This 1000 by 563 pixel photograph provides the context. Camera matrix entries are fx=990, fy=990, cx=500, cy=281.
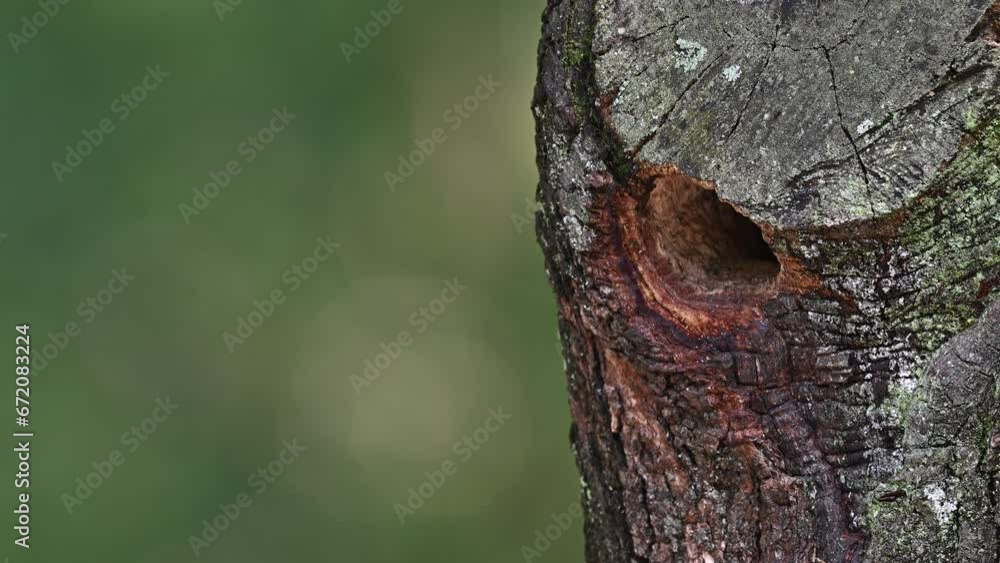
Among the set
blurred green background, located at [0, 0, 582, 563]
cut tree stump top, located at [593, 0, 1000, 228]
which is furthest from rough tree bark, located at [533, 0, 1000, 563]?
blurred green background, located at [0, 0, 582, 563]

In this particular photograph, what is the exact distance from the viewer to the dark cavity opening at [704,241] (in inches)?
48.8

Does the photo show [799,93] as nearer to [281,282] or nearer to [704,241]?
[704,241]

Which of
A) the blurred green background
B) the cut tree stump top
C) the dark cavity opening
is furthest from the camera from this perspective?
the blurred green background

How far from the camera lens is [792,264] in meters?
1.09

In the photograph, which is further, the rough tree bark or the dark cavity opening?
the dark cavity opening

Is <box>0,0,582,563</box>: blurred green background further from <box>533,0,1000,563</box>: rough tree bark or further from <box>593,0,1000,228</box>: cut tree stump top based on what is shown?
<box>593,0,1000,228</box>: cut tree stump top

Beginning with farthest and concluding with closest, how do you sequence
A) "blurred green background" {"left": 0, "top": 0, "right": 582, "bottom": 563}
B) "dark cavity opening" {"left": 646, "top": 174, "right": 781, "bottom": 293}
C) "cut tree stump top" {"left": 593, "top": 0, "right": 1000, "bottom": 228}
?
"blurred green background" {"left": 0, "top": 0, "right": 582, "bottom": 563}
"dark cavity opening" {"left": 646, "top": 174, "right": 781, "bottom": 293}
"cut tree stump top" {"left": 593, "top": 0, "right": 1000, "bottom": 228}

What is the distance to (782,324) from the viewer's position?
3.70 feet

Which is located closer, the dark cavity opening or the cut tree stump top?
the cut tree stump top

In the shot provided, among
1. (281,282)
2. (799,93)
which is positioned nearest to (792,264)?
(799,93)

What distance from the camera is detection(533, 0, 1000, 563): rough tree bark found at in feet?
3.38

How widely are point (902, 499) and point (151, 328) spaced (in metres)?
3.31

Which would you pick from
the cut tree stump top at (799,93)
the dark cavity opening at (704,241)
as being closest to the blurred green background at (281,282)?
the dark cavity opening at (704,241)

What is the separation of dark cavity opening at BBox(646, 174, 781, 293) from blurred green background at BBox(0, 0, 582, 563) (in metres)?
2.64
